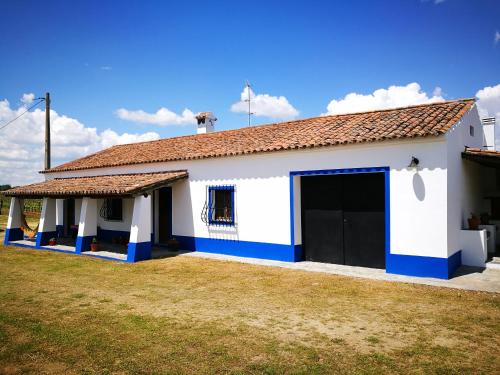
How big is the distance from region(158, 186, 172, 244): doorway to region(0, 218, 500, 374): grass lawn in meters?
5.16

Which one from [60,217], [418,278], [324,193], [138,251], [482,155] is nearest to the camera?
[418,278]

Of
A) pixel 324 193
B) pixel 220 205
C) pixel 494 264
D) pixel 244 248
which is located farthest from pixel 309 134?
pixel 494 264

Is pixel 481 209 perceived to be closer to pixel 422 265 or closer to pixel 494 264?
pixel 494 264

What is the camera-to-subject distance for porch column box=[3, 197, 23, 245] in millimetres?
16203

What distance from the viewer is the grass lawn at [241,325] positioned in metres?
4.48

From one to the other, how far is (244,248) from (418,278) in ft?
18.1

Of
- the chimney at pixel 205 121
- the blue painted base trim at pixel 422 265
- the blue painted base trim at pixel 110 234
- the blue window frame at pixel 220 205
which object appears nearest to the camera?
the blue painted base trim at pixel 422 265

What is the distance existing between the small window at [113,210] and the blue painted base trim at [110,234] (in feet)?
1.93

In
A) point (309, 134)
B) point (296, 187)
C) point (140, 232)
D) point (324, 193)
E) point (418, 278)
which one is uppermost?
point (309, 134)

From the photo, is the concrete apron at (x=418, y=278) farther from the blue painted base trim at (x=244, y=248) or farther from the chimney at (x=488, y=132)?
the chimney at (x=488, y=132)

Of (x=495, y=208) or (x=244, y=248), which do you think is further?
(x=495, y=208)

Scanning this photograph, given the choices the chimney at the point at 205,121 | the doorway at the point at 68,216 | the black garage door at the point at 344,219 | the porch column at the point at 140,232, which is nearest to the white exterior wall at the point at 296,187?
the black garage door at the point at 344,219

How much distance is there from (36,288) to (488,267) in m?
11.7

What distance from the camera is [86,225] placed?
1321 cm
